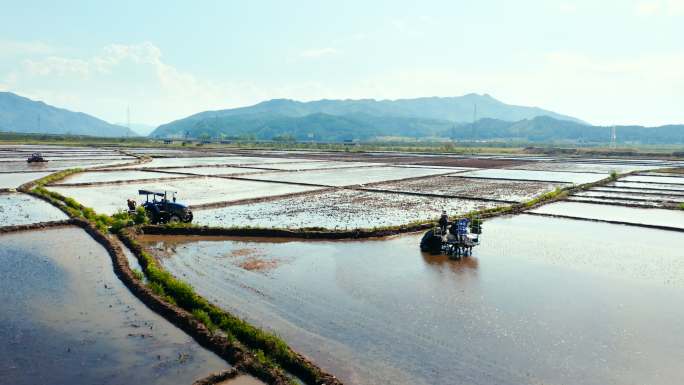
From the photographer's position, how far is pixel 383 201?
31.0 meters

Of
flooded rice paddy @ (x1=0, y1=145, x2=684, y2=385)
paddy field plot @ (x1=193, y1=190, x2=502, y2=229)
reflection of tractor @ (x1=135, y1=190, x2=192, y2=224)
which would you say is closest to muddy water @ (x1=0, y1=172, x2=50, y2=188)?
flooded rice paddy @ (x1=0, y1=145, x2=684, y2=385)

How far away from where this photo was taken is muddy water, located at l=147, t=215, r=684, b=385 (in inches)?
355

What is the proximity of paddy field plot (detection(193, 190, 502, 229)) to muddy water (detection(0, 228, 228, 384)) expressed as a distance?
899 centimetres

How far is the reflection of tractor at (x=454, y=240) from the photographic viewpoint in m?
17.1

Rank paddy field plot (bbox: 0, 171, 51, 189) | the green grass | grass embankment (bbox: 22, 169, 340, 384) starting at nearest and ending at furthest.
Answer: grass embankment (bbox: 22, 169, 340, 384), the green grass, paddy field plot (bbox: 0, 171, 51, 189)

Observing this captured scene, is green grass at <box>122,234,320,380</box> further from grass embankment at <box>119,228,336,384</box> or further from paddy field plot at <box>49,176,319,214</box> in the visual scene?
paddy field plot at <box>49,176,319,214</box>

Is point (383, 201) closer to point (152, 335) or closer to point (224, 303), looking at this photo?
point (224, 303)

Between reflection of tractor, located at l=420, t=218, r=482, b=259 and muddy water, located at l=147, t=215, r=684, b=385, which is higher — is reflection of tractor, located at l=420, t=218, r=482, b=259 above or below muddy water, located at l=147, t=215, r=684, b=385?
above

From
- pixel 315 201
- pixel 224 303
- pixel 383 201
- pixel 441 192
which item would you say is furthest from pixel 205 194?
pixel 224 303

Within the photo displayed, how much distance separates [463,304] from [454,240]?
5114 mm

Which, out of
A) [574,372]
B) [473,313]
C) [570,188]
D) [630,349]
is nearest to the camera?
[574,372]

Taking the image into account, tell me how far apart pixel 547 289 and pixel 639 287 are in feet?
9.49

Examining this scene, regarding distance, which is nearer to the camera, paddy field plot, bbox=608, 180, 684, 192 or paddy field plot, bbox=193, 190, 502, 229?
paddy field plot, bbox=193, 190, 502, 229

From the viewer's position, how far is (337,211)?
2664 centimetres
